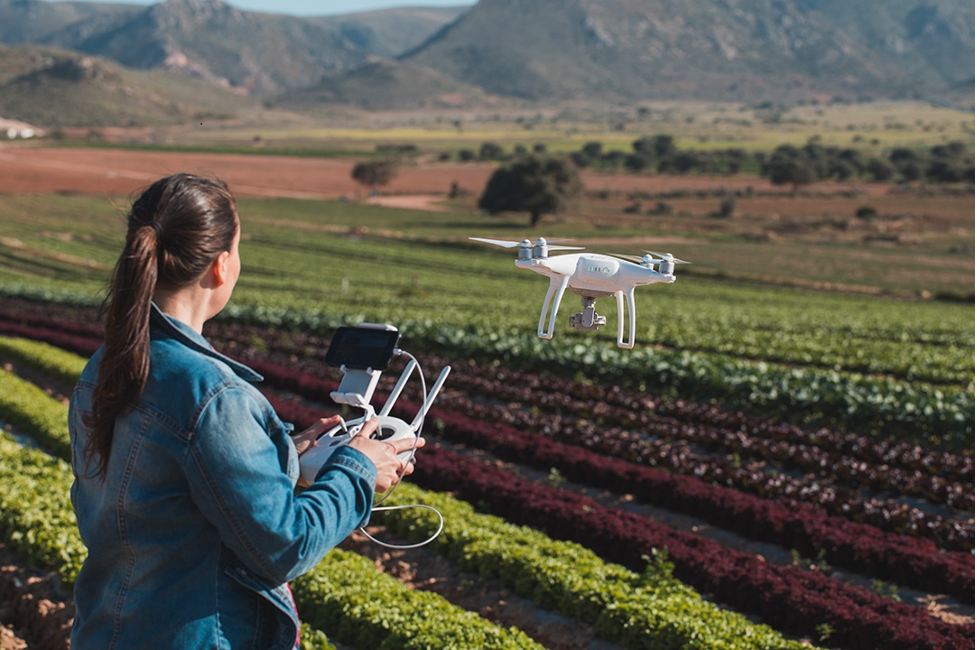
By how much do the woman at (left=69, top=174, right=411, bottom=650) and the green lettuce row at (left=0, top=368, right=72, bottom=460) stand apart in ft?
33.7

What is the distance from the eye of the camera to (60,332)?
25172mm

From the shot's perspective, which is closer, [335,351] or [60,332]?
[335,351]

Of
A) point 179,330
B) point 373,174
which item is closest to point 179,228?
point 179,330

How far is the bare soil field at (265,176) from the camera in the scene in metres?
88.5

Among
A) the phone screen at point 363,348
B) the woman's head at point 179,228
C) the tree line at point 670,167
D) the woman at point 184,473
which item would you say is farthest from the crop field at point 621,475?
the tree line at point 670,167

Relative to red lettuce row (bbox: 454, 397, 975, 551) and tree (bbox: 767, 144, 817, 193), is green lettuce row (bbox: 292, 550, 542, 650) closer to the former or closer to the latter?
red lettuce row (bbox: 454, 397, 975, 551)

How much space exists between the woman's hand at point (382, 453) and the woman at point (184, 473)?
18 mm

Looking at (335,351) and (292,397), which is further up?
(335,351)

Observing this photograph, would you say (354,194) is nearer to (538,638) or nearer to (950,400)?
(950,400)

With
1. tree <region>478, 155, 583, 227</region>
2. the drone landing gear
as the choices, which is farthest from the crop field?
tree <region>478, 155, 583, 227</region>

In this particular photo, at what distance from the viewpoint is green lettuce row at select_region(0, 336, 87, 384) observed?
728 inches

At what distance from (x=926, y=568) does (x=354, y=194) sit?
295 feet

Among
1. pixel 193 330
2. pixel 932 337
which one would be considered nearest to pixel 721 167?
pixel 932 337

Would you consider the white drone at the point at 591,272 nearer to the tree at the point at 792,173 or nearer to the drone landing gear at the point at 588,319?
the drone landing gear at the point at 588,319
